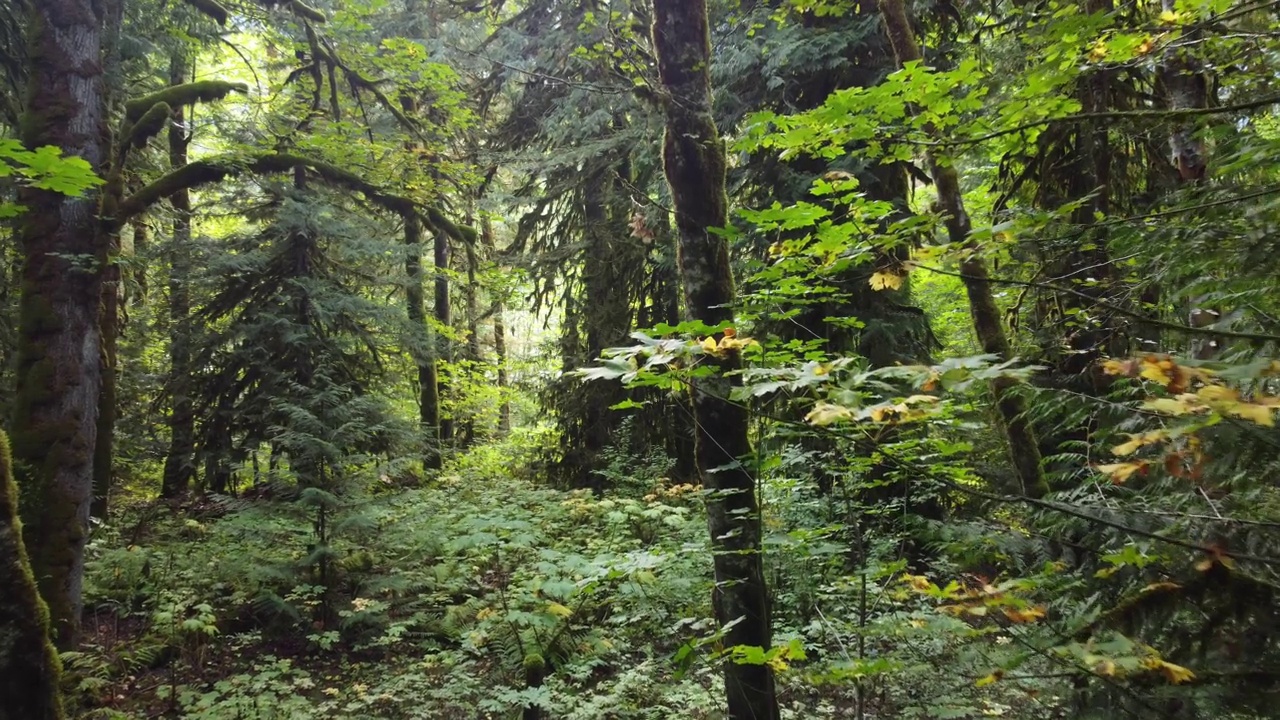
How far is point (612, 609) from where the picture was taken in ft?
22.0

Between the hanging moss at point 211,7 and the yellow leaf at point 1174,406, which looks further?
the hanging moss at point 211,7

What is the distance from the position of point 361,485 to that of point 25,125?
4392 mm

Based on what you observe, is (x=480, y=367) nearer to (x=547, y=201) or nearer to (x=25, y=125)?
(x=547, y=201)

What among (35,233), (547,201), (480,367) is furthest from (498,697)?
(480,367)

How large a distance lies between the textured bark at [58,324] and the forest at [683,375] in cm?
3

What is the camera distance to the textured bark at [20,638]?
8.52ft

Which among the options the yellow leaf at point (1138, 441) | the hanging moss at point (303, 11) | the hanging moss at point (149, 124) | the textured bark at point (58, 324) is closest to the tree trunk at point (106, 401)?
the hanging moss at point (149, 124)

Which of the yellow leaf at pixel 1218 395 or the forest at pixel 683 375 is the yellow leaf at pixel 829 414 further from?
the yellow leaf at pixel 1218 395

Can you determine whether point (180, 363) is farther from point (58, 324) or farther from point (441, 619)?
point (441, 619)

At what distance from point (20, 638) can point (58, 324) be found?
4.19m

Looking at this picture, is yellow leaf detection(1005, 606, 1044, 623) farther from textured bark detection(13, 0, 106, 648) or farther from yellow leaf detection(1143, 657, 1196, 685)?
textured bark detection(13, 0, 106, 648)

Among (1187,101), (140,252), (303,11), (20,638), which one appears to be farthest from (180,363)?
(1187,101)

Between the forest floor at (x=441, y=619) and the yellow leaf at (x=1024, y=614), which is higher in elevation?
the yellow leaf at (x=1024, y=614)

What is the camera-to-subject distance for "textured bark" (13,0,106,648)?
5426mm
